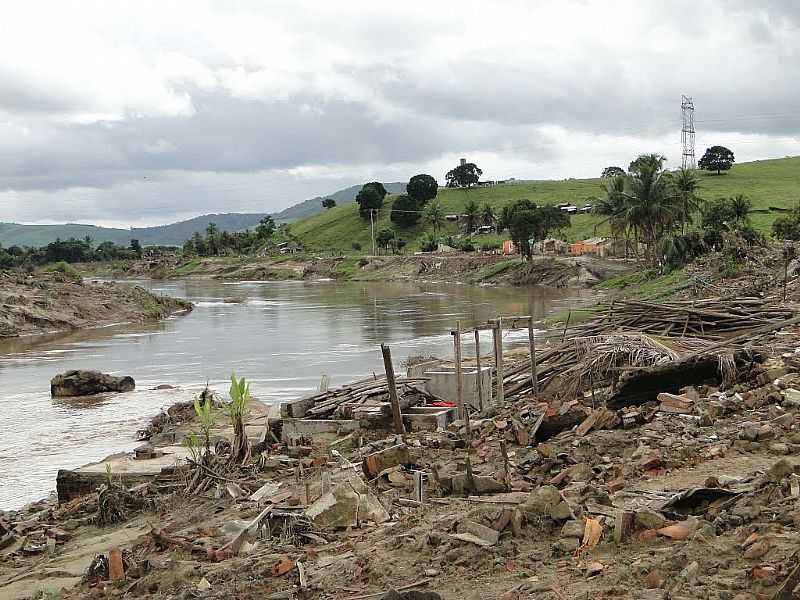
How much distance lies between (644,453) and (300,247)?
113 meters

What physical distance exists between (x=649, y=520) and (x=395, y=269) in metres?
80.7

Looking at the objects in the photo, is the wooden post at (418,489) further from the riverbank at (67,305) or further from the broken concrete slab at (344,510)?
the riverbank at (67,305)

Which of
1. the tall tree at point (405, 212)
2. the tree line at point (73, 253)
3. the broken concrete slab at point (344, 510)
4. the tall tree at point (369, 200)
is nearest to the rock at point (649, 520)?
the broken concrete slab at point (344, 510)

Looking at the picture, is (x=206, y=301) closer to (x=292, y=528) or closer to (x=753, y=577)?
(x=292, y=528)

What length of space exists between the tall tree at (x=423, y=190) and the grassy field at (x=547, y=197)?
275cm

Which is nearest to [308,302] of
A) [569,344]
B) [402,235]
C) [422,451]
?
[569,344]

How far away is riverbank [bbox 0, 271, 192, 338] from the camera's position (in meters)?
41.9

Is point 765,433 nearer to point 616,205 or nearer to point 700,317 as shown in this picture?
point 700,317

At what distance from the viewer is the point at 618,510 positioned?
7.12m

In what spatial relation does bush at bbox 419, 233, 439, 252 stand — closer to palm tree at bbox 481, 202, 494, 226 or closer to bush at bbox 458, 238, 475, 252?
bush at bbox 458, 238, 475, 252

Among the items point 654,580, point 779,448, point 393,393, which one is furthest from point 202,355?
point 654,580

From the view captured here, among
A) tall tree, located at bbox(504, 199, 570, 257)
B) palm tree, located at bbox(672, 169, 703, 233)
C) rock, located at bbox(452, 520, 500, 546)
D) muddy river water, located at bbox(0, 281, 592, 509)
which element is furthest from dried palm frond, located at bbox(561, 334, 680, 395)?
tall tree, located at bbox(504, 199, 570, 257)

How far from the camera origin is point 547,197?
374 feet

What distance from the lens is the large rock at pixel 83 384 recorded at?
23.2m
